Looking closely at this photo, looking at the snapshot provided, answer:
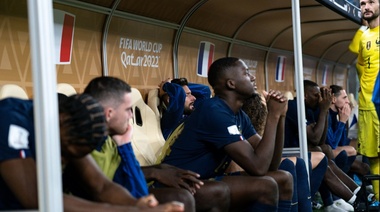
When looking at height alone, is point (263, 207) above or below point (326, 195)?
above

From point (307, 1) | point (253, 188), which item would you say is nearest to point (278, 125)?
point (253, 188)

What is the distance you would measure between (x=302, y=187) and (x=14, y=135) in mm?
2855

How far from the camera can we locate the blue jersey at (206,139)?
4.08m

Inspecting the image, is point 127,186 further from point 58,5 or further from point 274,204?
point 58,5

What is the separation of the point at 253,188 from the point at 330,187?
245 centimetres

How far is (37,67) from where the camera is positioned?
8.59ft

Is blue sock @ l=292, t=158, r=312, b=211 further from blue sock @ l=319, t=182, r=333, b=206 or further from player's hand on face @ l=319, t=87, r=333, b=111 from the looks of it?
player's hand on face @ l=319, t=87, r=333, b=111

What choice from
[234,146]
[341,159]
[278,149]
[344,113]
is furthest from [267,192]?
[344,113]

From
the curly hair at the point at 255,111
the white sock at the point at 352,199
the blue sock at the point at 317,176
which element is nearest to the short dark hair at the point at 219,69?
the curly hair at the point at 255,111

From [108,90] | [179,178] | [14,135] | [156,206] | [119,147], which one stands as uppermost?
[108,90]

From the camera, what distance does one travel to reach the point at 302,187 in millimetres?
5051

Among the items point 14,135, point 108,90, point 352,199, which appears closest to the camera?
point 14,135

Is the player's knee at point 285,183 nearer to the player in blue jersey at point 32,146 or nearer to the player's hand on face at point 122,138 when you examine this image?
the player's hand on face at point 122,138

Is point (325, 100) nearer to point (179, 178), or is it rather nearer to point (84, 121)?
point (179, 178)
